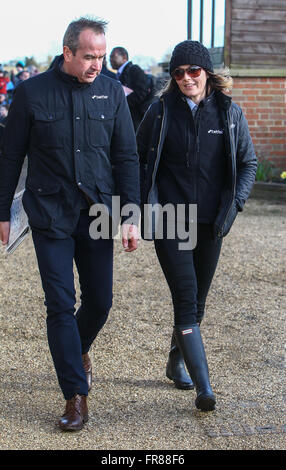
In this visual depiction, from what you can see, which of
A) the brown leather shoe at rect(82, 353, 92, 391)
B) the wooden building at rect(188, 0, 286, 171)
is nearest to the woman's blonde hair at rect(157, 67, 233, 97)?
the brown leather shoe at rect(82, 353, 92, 391)

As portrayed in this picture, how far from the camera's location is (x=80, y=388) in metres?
3.70

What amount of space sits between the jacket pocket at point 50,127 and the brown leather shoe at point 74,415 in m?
1.24

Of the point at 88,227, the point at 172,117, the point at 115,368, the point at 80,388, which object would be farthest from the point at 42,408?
the point at 172,117

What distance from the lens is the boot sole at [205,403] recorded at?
3.79 metres

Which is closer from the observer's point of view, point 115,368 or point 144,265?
point 115,368

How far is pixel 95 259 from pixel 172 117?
34.0 inches

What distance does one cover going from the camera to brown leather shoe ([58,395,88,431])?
3.64 meters

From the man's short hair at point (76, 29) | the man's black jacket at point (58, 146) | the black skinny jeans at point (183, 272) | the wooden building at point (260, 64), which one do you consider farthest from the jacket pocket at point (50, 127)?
the wooden building at point (260, 64)

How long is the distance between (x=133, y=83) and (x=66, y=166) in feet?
24.1

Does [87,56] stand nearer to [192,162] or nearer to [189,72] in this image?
[189,72]

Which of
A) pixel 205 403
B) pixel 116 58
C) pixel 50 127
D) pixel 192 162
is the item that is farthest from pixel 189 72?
pixel 116 58

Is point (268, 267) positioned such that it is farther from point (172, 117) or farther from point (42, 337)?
point (172, 117)

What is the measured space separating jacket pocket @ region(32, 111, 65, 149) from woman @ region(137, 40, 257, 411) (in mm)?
576

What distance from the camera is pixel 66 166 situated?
3629 mm
